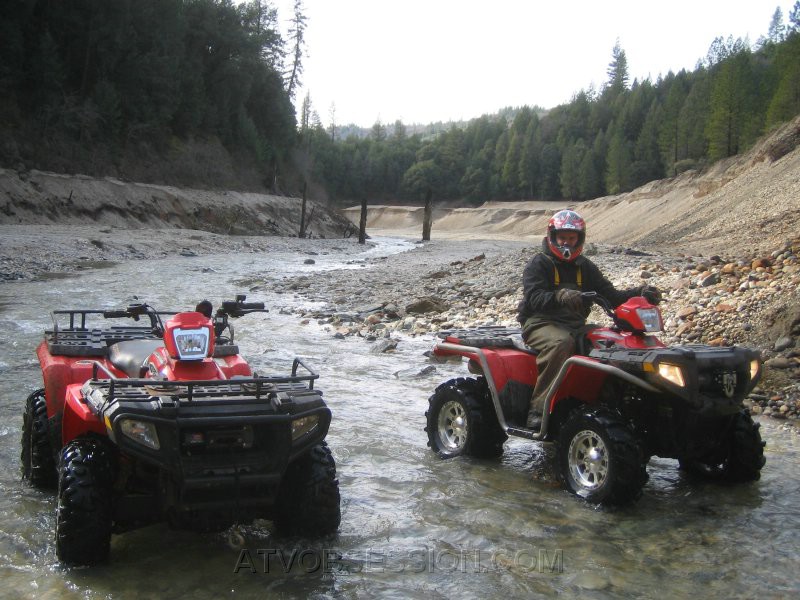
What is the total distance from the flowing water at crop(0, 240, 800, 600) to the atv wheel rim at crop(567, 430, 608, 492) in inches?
7.3

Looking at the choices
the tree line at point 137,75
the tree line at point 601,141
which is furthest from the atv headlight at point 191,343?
the tree line at point 601,141

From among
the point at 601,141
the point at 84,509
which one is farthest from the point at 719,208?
the point at 601,141

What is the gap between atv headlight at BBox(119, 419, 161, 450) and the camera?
3537 mm

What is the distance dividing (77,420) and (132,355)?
2.29 ft

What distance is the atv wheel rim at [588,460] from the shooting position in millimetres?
4750

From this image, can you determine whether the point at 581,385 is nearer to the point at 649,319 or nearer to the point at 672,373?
the point at 649,319

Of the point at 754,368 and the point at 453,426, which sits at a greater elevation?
the point at 754,368

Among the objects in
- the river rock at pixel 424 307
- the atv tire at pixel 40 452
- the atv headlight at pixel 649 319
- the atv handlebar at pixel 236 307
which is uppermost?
the atv headlight at pixel 649 319

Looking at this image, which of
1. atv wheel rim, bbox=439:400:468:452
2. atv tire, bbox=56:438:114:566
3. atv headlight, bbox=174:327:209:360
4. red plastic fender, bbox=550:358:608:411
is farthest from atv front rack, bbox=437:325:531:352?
atv tire, bbox=56:438:114:566

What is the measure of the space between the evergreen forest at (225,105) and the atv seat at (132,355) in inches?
1312

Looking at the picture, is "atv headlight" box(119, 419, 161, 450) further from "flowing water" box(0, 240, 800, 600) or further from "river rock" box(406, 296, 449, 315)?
"river rock" box(406, 296, 449, 315)

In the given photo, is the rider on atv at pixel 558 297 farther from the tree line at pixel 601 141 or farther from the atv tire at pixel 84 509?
the tree line at pixel 601 141

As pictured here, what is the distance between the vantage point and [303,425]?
390 cm

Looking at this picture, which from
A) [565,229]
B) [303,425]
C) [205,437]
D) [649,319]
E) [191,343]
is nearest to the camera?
[205,437]
